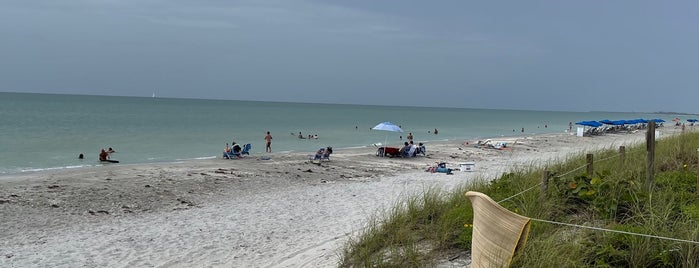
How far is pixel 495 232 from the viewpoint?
4.11 meters

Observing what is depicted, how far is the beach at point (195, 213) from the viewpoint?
7227 millimetres

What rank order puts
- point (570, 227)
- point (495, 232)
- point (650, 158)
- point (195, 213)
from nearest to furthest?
1. point (495, 232)
2. point (570, 227)
3. point (650, 158)
4. point (195, 213)

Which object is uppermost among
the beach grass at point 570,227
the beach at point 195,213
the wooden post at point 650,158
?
the wooden post at point 650,158

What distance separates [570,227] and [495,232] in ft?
5.43

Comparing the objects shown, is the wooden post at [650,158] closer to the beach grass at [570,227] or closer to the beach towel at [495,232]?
the beach grass at [570,227]

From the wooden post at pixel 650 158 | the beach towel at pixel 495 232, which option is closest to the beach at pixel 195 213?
the beach towel at pixel 495 232

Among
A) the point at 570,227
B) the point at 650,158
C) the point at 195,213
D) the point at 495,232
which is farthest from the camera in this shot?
the point at 195,213

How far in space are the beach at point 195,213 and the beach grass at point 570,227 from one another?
551mm

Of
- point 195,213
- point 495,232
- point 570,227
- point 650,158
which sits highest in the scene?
point 650,158

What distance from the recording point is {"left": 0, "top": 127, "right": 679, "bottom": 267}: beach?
723cm

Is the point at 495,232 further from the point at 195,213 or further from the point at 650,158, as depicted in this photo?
the point at 195,213

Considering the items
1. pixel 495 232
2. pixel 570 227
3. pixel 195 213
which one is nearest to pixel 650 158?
pixel 570 227

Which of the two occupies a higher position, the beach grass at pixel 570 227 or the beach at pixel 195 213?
the beach grass at pixel 570 227

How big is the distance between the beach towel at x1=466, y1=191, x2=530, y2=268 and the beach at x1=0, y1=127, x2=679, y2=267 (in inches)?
35.7
